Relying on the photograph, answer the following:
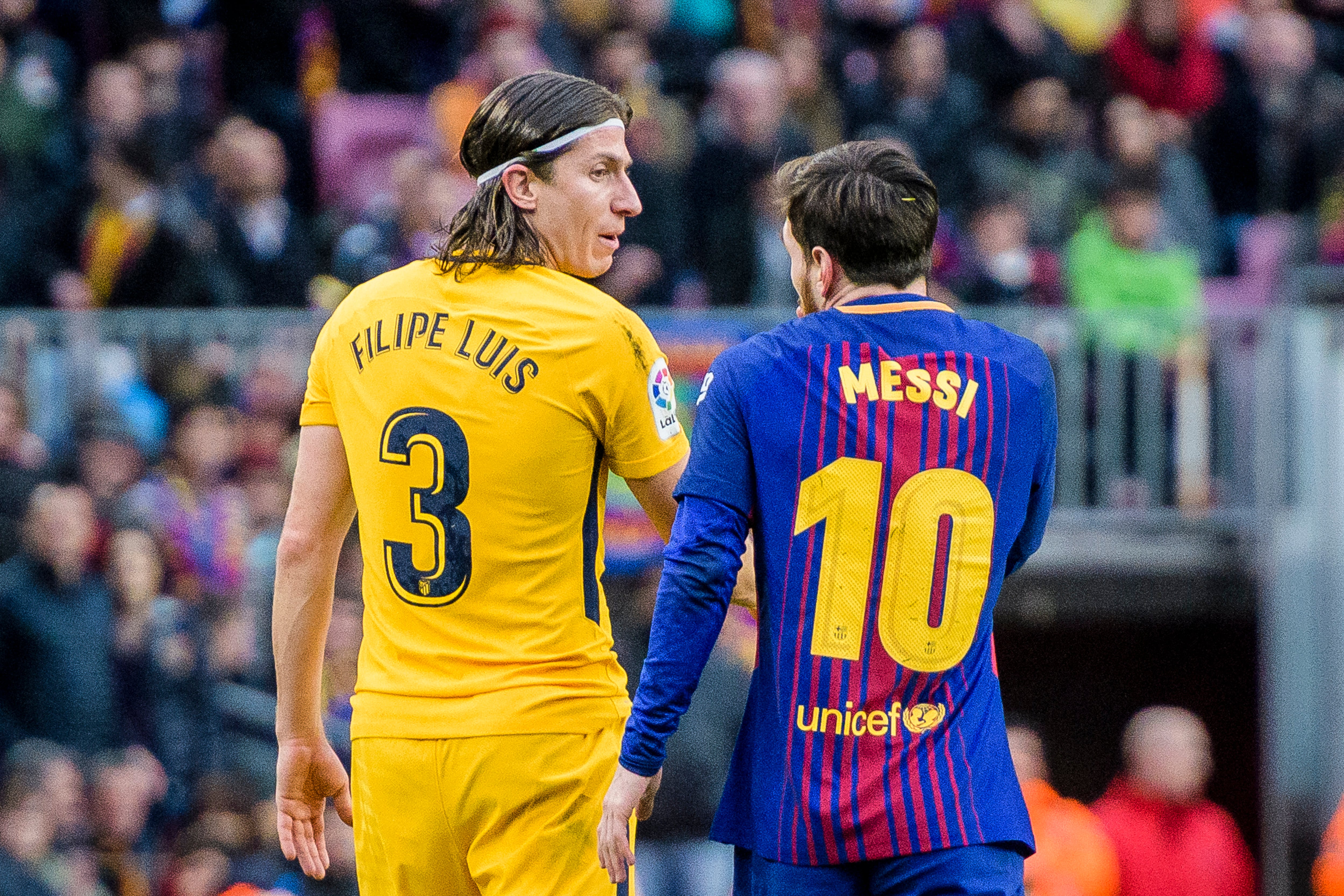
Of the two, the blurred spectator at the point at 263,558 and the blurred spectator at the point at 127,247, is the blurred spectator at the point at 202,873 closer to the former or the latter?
the blurred spectator at the point at 263,558

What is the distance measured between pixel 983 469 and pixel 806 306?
19.5 inches

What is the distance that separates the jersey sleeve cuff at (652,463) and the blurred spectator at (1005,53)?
8145 millimetres

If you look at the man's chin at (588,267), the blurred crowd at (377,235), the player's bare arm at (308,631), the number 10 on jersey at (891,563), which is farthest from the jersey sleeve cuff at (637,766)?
the blurred crowd at (377,235)

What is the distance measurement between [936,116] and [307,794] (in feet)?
25.1

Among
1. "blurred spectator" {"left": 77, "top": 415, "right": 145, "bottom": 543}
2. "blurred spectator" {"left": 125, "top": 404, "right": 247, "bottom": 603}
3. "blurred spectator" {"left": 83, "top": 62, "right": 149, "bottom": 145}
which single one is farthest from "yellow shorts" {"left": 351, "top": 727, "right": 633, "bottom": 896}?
"blurred spectator" {"left": 83, "top": 62, "right": 149, "bottom": 145}

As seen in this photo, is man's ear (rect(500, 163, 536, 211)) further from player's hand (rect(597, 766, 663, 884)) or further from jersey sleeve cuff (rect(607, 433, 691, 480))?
player's hand (rect(597, 766, 663, 884))

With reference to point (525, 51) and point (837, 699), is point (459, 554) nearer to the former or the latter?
point (837, 699)

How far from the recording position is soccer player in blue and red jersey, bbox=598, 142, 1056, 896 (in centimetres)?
324

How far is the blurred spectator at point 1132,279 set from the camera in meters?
9.18

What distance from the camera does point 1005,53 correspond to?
37.2ft

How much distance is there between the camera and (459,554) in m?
3.46

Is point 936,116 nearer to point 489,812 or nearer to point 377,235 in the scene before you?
point 377,235

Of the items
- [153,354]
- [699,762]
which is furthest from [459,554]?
[153,354]

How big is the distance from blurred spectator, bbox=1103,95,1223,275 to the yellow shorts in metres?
7.74
